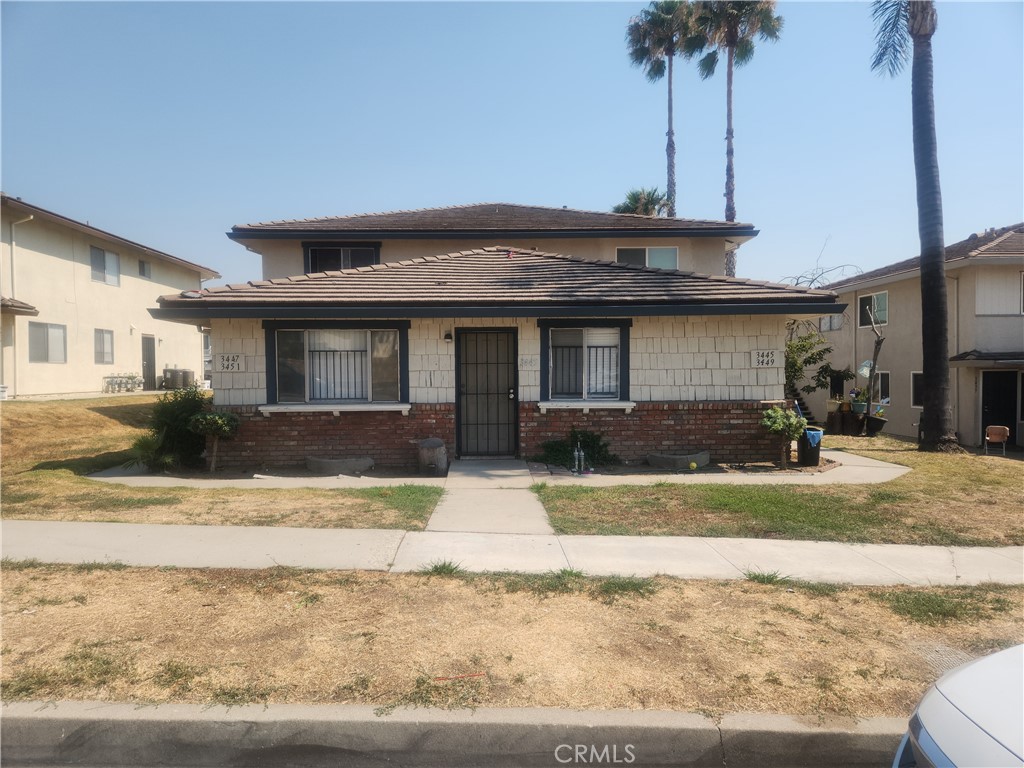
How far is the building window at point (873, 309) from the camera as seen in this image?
2041cm

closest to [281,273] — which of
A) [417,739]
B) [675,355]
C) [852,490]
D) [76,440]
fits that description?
[76,440]

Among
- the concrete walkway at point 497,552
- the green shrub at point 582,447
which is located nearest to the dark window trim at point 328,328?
the green shrub at point 582,447

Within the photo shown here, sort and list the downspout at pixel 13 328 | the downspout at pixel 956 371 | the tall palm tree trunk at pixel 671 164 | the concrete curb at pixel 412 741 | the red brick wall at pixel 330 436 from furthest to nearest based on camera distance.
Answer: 1. the tall palm tree trunk at pixel 671 164
2. the downspout at pixel 13 328
3. the downspout at pixel 956 371
4. the red brick wall at pixel 330 436
5. the concrete curb at pixel 412 741

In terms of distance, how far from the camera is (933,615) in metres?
4.69

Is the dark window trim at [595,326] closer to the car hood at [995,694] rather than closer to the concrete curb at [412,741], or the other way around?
the concrete curb at [412,741]

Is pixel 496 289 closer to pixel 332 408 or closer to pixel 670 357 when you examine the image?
pixel 670 357

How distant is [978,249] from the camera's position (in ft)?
55.1

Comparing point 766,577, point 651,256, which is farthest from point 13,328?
point 766,577

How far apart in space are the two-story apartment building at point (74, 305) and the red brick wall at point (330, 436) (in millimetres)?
12041

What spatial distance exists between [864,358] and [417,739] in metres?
22.1

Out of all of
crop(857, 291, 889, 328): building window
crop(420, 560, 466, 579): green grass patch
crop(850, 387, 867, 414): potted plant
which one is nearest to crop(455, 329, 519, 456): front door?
crop(420, 560, 466, 579): green grass patch

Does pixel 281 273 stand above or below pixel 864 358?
above

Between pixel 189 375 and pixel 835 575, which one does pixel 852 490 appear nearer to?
pixel 835 575

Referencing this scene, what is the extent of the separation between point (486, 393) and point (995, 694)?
366 inches
